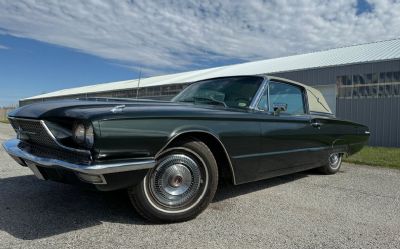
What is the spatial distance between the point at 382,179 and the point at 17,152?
5.43m

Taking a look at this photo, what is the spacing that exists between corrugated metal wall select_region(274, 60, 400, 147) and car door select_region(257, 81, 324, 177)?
10015 mm

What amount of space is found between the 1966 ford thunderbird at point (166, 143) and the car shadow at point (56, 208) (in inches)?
15.9

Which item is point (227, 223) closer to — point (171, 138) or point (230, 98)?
point (171, 138)

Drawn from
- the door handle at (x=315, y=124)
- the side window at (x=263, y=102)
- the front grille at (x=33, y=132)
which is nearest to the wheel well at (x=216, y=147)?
the side window at (x=263, y=102)

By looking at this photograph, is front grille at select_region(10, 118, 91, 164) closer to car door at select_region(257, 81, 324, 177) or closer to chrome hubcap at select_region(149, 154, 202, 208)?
chrome hubcap at select_region(149, 154, 202, 208)

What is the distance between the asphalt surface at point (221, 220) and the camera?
2.93 metres

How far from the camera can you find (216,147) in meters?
3.69

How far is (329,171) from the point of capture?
625 centimetres

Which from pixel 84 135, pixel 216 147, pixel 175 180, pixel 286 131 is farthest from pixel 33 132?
pixel 286 131

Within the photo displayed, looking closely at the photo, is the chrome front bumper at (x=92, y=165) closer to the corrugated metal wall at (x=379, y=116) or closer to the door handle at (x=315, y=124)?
the door handle at (x=315, y=124)

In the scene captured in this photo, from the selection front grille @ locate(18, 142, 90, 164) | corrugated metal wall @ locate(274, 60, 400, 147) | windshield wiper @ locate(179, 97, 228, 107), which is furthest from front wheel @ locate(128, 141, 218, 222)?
corrugated metal wall @ locate(274, 60, 400, 147)

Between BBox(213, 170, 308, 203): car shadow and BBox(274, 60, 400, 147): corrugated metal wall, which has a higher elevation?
BBox(274, 60, 400, 147): corrugated metal wall

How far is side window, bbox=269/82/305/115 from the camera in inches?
184

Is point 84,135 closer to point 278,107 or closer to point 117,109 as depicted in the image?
point 117,109
